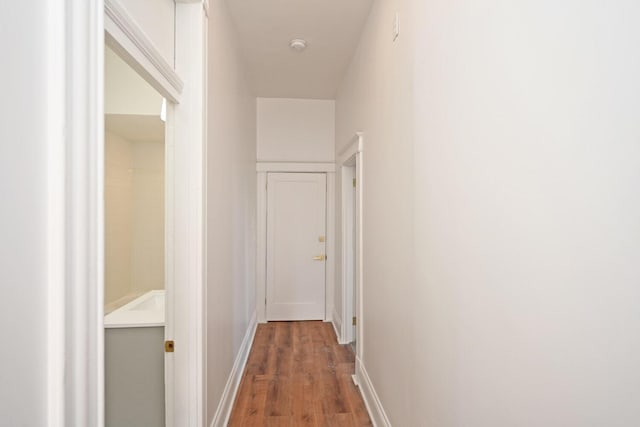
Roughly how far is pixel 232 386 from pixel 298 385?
56 cm

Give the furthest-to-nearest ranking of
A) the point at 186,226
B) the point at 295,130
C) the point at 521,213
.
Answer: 1. the point at 295,130
2. the point at 186,226
3. the point at 521,213

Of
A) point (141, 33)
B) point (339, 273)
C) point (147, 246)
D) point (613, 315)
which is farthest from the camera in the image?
point (339, 273)

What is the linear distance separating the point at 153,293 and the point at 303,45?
2.39 metres

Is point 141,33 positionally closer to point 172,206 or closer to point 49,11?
point 49,11

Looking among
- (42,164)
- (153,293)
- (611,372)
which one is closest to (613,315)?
(611,372)

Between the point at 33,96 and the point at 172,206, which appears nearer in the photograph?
the point at 33,96

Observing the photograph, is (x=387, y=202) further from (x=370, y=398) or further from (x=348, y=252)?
(x=348, y=252)

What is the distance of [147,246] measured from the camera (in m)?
3.20

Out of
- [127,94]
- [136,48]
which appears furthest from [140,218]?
[136,48]

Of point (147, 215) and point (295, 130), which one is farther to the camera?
point (295, 130)

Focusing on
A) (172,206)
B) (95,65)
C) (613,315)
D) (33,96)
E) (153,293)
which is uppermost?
(95,65)

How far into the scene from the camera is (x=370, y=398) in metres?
2.41

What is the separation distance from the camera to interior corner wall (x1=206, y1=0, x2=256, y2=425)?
1896 millimetres

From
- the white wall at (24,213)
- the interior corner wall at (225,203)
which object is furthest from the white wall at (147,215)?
the white wall at (24,213)
